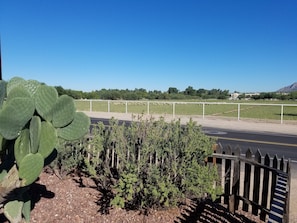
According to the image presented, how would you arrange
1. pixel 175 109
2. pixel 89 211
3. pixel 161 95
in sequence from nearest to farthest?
pixel 89 211, pixel 175 109, pixel 161 95

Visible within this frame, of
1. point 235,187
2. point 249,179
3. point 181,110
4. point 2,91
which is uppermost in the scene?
point 2,91

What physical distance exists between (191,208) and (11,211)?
2.44 m

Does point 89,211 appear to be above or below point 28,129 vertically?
below

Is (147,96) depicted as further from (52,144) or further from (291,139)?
(52,144)

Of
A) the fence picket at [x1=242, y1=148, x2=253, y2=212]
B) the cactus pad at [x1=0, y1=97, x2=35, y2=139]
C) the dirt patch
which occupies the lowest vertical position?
the dirt patch

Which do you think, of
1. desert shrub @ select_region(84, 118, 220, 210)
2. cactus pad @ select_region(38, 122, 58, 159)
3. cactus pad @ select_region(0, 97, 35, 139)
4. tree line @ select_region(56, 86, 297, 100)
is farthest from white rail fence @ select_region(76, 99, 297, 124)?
cactus pad @ select_region(0, 97, 35, 139)

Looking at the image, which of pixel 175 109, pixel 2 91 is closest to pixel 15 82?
pixel 2 91

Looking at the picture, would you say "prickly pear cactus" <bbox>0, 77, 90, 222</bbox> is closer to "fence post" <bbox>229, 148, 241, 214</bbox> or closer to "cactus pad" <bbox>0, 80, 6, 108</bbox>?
"cactus pad" <bbox>0, 80, 6, 108</bbox>

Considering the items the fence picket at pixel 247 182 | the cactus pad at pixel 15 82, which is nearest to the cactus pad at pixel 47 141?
the cactus pad at pixel 15 82

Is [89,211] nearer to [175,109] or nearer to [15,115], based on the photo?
[15,115]

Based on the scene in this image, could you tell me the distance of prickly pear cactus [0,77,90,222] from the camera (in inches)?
103

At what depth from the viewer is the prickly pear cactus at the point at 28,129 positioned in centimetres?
261

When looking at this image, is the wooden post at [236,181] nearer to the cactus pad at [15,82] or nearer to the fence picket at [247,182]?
the fence picket at [247,182]

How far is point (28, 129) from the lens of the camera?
2797 mm
